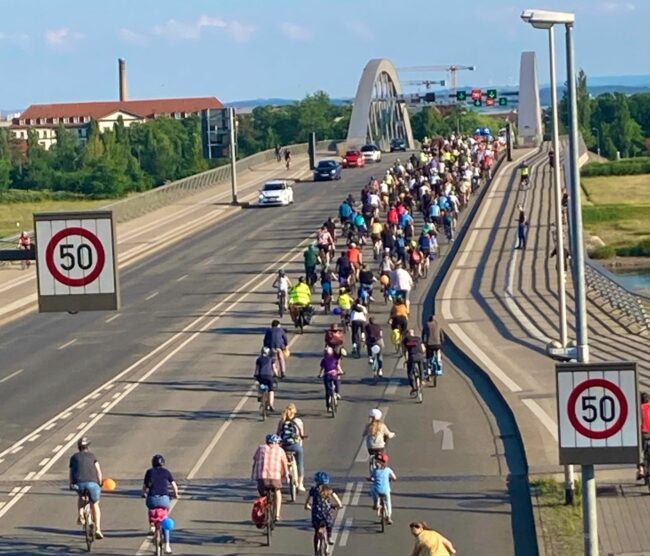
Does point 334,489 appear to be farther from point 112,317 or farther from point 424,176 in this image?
point 424,176

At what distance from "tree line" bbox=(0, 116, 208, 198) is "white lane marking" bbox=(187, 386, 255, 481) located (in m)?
107

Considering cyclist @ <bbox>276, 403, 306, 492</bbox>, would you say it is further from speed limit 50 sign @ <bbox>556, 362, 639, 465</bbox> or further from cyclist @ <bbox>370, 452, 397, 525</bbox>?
speed limit 50 sign @ <bbox>556, 362, 639, 465</bbox>

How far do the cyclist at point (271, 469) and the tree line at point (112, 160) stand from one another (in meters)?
116

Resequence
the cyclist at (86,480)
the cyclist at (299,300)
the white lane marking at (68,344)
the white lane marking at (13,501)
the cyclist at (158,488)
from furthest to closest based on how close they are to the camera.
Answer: the white lane marking at (68,344) → the cyclist at (299,300) → the white lane marking at (13,501) → the cyclist at (86,480) → the cyclist at (158,488)

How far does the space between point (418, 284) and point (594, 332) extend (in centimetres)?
688

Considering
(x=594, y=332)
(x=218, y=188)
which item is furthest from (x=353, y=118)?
(x=594, y=332)

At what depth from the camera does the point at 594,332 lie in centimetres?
3838

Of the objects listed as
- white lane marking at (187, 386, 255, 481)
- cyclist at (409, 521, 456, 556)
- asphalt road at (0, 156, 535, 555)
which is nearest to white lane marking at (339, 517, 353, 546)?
asphalt road at (0, 156, 535, 555)

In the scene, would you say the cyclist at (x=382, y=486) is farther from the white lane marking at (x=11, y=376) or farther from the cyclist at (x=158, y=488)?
the white lane marking at (x=11, y=376)

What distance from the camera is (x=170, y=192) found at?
7612 cm

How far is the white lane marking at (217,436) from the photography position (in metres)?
22.9

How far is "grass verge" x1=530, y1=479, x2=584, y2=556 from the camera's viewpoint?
1778 centimetres

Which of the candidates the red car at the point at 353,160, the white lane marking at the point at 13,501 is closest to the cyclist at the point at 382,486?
the white lane marking at the point at 13,501

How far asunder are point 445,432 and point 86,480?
7.28 meters
